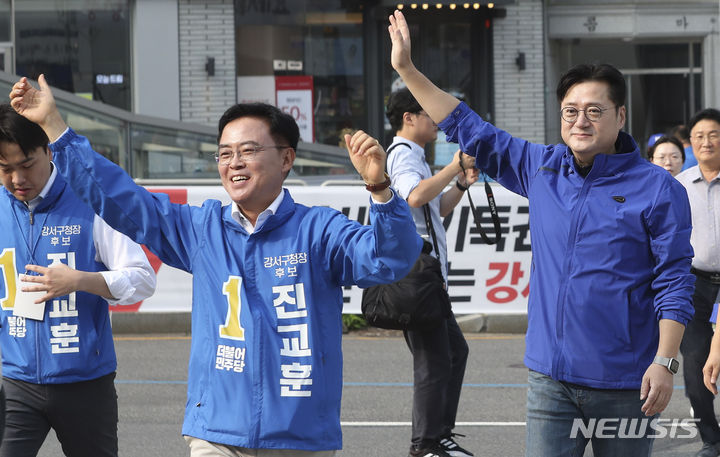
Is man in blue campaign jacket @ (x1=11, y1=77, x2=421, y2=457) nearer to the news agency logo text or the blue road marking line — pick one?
the news agency logo text

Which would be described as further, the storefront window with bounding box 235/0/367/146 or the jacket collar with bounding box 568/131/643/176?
the storefront window with bounding box 235/0/367/146

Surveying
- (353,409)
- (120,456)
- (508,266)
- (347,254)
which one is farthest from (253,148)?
(508,266)

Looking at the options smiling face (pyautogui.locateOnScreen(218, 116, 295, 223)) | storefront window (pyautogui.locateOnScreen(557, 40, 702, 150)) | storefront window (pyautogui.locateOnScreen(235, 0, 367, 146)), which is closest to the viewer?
smiling face (pyautogui.locateOnScreen(218, 116, 295, 223))

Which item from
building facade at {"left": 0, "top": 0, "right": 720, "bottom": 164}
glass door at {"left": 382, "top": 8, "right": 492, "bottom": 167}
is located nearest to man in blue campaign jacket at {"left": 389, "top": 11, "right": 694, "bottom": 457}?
building facade at {"left": 0, "top": 0, "right": 720, "bottom": 164}

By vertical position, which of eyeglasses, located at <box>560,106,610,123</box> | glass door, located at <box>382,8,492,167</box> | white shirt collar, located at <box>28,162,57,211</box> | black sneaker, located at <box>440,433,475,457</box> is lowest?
black sneaker, located at <box>440,433,475,457</box>

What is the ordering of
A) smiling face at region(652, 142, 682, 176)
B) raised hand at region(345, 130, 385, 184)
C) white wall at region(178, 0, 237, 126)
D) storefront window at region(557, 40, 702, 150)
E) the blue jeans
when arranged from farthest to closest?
storefront window at region(557, 40, 702, 150)
white wall at region(178, 0, 237, 126)
smiling face at region(652, 142, 682, 176)
the blue jeans
raised hand at region(345, 130, 385, 184)

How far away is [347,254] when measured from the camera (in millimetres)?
3631

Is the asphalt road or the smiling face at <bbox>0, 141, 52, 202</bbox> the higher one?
the smiling face at <bbox>0, 141, 52, 202</bbox>

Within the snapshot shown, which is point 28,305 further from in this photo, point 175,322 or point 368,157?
point 175,322

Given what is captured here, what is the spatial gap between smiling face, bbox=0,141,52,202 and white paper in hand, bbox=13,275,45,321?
34 centimetres

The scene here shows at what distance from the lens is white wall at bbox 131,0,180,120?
57.2ft

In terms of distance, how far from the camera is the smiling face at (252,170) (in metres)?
3.69

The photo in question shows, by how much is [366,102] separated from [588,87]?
14271mm

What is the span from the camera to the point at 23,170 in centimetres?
439
